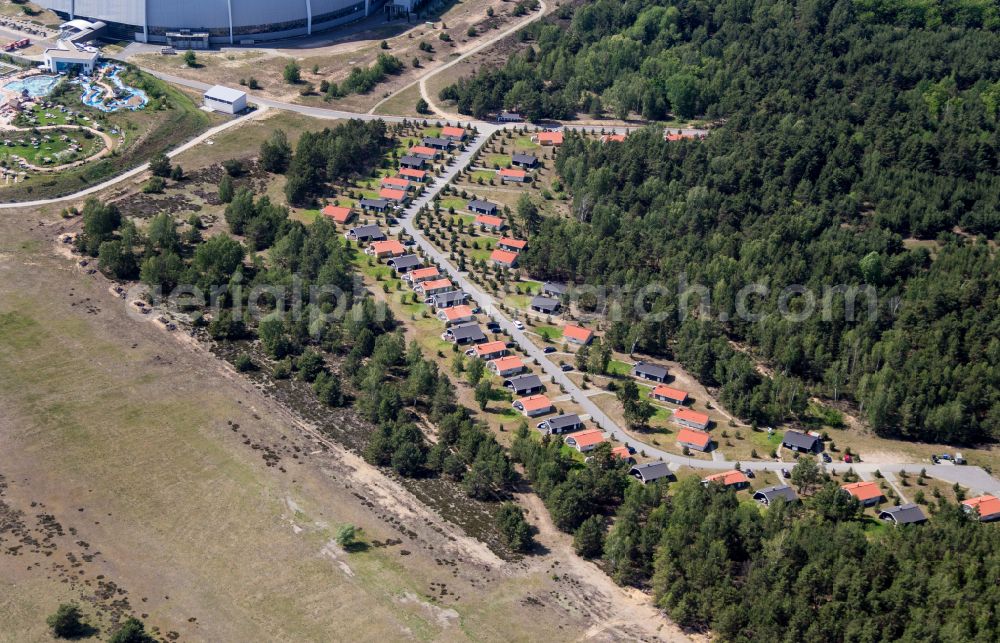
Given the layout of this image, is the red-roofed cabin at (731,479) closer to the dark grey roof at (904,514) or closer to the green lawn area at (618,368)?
the dark grey roof at (904,514)

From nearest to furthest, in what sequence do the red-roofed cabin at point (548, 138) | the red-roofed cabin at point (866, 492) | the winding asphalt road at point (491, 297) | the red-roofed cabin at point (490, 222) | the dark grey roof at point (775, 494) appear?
the dark grey roof at point (775, 494), the red-roofed cabin at point (866, 492), the winding asphalt road at point (491, 297), the red-roofed cabin at point (490, 222), the red-roofed cabin at point (548, 138)

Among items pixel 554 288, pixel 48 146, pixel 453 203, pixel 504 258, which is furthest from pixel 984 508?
pixel 48 146

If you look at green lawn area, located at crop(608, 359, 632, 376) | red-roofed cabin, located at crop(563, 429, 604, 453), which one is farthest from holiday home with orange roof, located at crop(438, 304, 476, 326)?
red-roofed cabin, located at crop(563, 429, 604, 453)

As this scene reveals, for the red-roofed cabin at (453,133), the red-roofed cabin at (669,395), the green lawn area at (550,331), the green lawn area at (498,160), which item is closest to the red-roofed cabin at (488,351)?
the green lawn area at (550,331)

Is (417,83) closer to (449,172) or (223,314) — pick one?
(449,172)

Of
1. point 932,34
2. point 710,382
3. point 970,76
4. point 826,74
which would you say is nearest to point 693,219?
point 710,382

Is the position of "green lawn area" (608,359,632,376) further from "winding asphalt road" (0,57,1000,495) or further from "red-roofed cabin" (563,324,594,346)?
"winding asphalt road" (0,57,1000,495)
